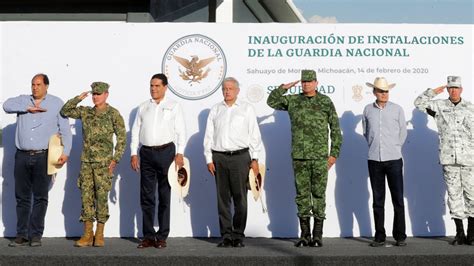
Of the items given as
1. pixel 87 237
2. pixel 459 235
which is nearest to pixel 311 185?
pixel 459 235

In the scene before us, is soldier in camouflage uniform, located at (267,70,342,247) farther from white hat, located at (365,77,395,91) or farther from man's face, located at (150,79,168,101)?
man's face, located at (150,79,168,101)

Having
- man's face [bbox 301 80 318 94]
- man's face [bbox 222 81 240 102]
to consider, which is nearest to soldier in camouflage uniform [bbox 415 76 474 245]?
man's face [bbox 301 80 318 94]

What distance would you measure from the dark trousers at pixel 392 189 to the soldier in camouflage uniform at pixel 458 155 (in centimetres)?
46

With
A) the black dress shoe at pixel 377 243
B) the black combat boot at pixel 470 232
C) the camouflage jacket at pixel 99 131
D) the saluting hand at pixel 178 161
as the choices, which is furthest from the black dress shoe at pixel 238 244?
the black combat boot at pixel 470 232

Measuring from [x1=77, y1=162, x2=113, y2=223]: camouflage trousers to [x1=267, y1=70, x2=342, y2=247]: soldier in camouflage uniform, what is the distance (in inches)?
69.2

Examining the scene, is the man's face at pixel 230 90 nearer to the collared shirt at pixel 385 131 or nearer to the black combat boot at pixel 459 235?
the collared shirt at pixel 385 131

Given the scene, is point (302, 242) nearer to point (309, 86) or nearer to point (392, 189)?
point (392, 189)

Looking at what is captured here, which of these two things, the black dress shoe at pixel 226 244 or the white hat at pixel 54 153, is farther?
the white hat at pixel 54 153

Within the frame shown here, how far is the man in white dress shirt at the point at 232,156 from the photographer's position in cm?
689

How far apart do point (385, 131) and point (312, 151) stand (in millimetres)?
734

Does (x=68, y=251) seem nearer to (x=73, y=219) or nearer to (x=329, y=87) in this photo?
(x=73, y=219)

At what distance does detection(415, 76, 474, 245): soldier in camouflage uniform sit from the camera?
702 cm

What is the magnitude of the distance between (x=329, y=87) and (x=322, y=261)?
7.26ft

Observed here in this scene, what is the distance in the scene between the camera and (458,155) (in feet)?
23.0
